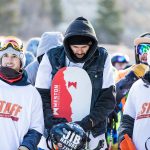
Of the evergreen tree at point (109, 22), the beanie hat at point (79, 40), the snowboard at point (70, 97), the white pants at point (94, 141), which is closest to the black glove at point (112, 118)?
the white pants at point (94, 141)

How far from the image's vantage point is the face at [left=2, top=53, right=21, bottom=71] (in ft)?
19.6

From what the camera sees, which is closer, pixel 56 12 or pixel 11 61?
pixel 11 61

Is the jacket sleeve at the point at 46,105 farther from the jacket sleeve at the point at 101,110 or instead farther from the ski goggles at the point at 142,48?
the ski goggles at the point at 142,48

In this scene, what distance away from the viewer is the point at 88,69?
241 inches

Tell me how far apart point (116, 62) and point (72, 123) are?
19.2 ft

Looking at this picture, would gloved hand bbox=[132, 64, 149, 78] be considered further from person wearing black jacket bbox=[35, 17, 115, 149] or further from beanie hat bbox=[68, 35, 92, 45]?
beanie hat bbox=[68, 35, 92, 45]

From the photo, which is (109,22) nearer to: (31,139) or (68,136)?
(31,139)

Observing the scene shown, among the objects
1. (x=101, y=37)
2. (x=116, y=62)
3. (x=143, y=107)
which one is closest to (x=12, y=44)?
(x=143, y=107)

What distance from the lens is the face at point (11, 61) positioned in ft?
19.6

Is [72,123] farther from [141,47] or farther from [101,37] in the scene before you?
[101,37]

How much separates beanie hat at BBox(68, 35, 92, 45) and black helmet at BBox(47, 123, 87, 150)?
2.62 feet

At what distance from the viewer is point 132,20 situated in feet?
230

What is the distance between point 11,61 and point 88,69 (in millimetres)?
727

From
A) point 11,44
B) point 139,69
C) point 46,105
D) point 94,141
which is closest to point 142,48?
point 139,69
